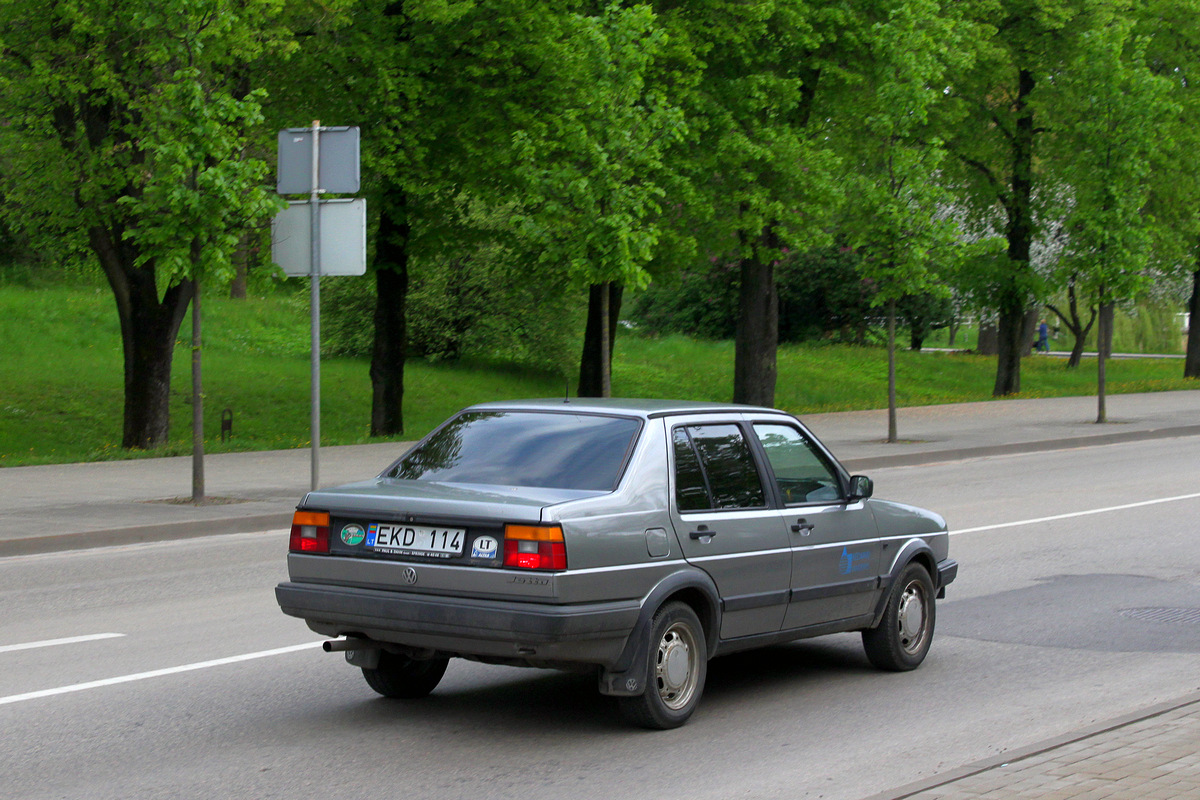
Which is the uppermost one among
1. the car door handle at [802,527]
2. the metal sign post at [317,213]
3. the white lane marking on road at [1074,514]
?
the metal sign post at [317,213]

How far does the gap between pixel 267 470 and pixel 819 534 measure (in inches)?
473

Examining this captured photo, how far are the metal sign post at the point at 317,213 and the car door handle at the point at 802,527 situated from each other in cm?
809

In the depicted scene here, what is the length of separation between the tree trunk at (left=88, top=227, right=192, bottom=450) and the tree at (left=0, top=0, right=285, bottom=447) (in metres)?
0.02

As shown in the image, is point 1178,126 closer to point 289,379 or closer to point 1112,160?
point 1112,160

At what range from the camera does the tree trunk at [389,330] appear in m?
23.9

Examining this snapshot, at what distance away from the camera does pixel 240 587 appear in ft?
33.4

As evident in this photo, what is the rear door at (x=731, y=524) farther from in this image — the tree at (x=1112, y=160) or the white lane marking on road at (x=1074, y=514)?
the tree at (x=1112, y=160)

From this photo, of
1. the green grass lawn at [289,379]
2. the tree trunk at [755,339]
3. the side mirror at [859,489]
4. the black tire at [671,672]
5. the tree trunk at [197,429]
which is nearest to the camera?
the black tire at [671,672]

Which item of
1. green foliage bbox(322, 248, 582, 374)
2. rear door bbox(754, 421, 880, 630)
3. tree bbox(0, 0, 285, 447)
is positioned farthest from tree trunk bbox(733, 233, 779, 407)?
rear door bbox(754, 421, 880, 630)

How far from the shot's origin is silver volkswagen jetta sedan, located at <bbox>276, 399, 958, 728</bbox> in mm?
5902

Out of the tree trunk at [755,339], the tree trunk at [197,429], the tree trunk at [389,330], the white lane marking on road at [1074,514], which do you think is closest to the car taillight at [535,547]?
the white lane marking on road at [1074,514]

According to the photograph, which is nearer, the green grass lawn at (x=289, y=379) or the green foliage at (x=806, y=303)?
the green grass lawn at (x=289, y=379)

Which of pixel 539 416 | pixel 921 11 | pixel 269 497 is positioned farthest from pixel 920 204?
pixel 539 416

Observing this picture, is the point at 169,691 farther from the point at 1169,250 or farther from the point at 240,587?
the point at 1169,250
